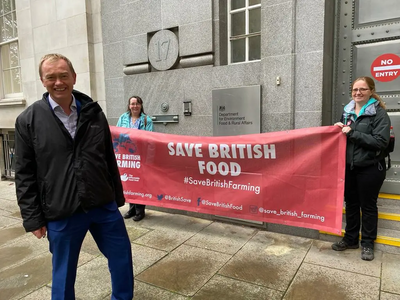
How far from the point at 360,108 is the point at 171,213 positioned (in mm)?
3360

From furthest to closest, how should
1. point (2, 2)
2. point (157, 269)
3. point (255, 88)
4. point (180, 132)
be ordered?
point (2, 2), point (180, 132), point (255, 88), point (157, 269)

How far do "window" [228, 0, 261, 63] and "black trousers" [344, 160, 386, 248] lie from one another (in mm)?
2311

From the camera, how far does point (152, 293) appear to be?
293 cm

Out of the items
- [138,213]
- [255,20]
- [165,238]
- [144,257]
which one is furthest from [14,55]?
[144,257]

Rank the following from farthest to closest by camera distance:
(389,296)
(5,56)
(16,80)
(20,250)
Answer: (5,56) < (16,80) < (20,250) < (389,296)

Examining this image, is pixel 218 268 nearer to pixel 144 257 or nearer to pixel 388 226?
pixel 144 257

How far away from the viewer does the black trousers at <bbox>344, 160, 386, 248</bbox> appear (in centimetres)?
331

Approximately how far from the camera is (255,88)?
434 centimetres

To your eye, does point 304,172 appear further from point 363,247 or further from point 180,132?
point 180,132

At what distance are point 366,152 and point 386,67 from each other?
1595 millimetres

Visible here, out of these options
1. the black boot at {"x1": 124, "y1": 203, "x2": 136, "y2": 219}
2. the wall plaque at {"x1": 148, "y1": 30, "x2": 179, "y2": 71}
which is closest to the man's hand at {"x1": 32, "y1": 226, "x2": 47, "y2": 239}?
the black boot at {"x1": 124, "y1": 203, "x2": 136, "y2": 219}

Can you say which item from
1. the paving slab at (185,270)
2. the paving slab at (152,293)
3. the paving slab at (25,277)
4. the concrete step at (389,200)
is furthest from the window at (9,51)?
the concrete step at (389,200)

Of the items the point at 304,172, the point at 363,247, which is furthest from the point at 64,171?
the point at 363,247

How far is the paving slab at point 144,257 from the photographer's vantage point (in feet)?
11.3
